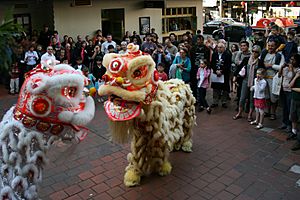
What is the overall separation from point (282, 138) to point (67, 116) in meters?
5.56

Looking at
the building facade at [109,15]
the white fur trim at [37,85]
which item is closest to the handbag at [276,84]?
the white fur trim at [37,85]

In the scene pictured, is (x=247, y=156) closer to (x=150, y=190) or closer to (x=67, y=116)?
(x=150, y=190)

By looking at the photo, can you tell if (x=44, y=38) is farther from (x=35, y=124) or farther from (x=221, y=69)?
(x=35, y=124)

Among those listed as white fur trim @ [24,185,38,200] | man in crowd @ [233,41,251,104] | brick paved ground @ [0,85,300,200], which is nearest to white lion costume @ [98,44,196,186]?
brick paved ground @ [0,85,300,200]

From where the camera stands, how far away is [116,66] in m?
4.65

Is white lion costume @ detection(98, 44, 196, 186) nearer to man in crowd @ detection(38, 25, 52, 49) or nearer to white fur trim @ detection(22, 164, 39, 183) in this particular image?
white fur trim @ detection(22, 164, 39, 183)

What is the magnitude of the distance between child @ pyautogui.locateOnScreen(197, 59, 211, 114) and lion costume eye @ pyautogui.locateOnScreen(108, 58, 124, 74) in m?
4.62

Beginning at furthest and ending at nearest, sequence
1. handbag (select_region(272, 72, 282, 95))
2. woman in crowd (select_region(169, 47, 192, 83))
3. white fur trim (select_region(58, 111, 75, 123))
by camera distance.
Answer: woman in crowd (select_region(169, 47, 192, 83)), handbag (select_region(272, 72, 282, 95)), white fur trim (select_region(58, 111, 75, 123))

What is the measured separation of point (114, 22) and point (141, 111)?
1251cm

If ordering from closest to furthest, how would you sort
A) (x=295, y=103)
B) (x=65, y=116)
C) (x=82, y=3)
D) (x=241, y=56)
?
(x=65, y=116), (x=295, y=103), (x=241, y=56), (x=82, y=3)

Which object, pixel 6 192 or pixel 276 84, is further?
pixel 276 84

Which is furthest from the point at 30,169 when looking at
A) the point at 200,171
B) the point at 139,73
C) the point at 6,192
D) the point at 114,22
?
the point at 114,22

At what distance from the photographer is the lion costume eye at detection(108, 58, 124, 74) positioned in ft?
15.2

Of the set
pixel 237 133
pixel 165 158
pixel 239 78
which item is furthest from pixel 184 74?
pixel 165 158
